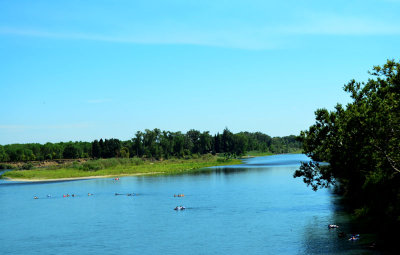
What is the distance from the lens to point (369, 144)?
44688 mm

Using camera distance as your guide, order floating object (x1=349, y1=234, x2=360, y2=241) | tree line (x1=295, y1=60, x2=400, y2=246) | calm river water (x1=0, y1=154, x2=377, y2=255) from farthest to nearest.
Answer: calm river water (x1=0, y1=154, x2=377, y2=255)
floating object (x1=349, y1=234, x2=360, y2=241)
tree line (x1=295, y1=60, x2=400, y2=246)

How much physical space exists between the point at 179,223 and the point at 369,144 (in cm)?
3494

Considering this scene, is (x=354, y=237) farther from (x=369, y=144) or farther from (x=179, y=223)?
(x=179, y=223)

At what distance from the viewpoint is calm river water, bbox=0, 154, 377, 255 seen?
176ft

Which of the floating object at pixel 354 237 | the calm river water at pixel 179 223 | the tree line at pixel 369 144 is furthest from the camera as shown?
the calm river water at pixel 179 223

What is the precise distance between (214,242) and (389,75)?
29.8 m

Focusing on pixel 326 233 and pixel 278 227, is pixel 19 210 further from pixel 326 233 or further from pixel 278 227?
pixel 326 233

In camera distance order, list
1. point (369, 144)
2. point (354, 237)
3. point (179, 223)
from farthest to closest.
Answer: point (179, 223) → point (354, 237) → point (369, 144)

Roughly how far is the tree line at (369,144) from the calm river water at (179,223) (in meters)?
5.91

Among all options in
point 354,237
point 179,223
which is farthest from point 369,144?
point 179,223

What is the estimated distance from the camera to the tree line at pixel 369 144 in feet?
144

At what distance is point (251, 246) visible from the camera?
5294 cm

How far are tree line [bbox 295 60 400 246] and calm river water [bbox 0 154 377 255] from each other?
591cm

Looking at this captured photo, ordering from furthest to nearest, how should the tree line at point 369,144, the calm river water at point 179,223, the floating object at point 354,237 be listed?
1. the calm river water at point 179,223
2. the floating object at point 354,237
3. the tree line at point 369,144
